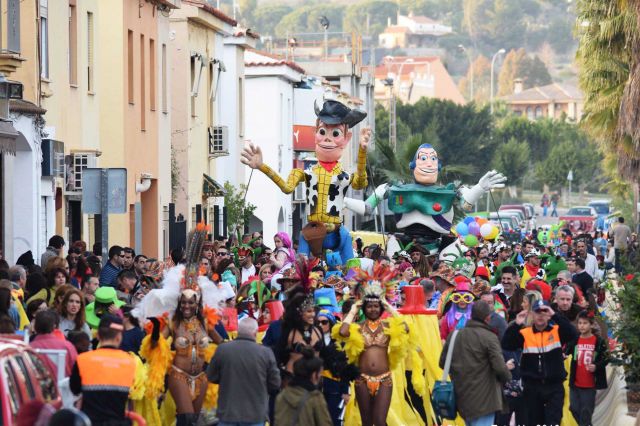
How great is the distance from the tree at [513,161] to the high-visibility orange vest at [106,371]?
329ft

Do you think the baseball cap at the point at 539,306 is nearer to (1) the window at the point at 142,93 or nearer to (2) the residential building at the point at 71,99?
(2) the residential building at the point at 71,99

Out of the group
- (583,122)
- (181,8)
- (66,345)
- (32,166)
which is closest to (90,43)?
(32,166)

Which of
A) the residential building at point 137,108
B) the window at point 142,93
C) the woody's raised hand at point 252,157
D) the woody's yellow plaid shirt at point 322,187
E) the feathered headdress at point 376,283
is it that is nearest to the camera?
the feathered headdress at point 376,283

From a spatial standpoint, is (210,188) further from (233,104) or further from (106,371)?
(106,371)

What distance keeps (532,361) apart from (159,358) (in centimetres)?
350

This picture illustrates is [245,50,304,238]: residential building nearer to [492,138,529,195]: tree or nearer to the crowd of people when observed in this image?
the crowd of people

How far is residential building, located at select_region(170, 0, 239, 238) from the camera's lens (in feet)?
133

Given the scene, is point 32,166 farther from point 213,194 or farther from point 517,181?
point 517,181

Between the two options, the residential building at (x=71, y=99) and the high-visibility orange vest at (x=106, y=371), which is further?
the residential building at (x=71, y=99)

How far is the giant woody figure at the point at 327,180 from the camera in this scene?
76.4 feet

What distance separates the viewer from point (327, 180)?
2392cm

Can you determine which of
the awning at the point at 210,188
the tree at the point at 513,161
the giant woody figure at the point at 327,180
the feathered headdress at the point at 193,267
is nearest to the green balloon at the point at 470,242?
the giant woody figure at the point at 327,180

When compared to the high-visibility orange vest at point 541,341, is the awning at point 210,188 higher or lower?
higher

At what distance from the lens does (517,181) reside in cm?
11988
